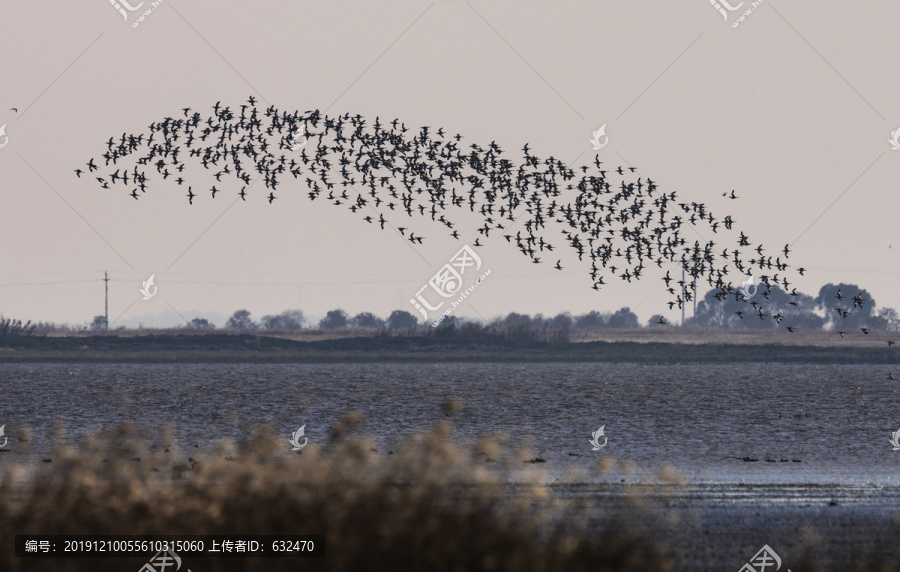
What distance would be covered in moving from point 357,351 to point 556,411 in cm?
8192

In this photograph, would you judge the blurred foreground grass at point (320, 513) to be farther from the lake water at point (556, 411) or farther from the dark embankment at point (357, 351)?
the dark embankment at point (357, 351)

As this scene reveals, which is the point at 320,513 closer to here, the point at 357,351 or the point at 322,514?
the point at 322,514

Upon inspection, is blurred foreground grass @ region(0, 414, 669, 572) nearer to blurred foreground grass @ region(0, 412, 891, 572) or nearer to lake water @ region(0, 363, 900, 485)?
blurred foreground grass @ region(0, 412, 891, 572)

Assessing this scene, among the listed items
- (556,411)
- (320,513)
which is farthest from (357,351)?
(320,513)

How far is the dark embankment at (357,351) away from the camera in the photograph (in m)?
150

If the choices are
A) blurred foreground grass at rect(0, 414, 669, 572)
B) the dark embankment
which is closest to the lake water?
blurred foreground grass at rect(0, 414, 669, 572)

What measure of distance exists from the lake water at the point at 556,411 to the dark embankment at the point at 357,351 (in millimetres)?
10459

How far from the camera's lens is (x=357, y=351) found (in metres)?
155

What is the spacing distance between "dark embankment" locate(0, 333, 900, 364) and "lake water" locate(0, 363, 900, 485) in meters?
10.5

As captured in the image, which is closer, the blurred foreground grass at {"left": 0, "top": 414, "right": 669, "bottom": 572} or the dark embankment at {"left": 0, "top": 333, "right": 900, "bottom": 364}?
the blurred foreground grass at {"left": 0, "top": 414, "right": 669, "bottom": 572}

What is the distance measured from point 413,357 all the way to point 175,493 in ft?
442

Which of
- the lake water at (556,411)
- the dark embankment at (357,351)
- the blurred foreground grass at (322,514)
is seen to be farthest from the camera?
the dark embankment at (357,351)

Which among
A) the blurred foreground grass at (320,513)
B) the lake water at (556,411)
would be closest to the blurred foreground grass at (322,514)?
the blurred foreground grass at (320,513)

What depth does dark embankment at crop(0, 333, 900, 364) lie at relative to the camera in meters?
150
